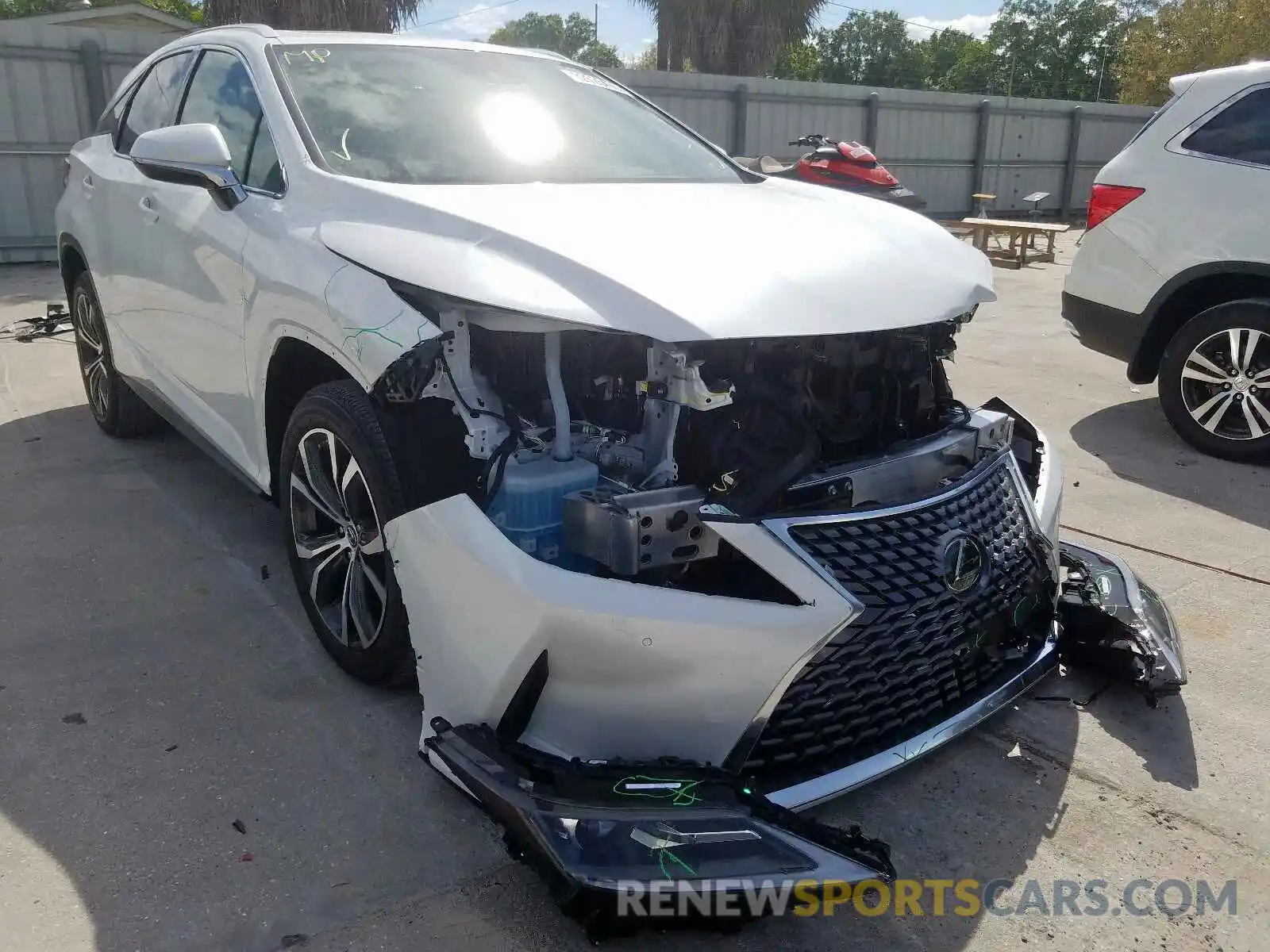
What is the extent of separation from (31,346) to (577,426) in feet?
21.2

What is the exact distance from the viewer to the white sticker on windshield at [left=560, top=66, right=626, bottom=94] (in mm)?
3990

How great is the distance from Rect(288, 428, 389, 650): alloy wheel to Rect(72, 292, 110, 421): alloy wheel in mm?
2504

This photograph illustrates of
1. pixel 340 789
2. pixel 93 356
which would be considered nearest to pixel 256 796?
pixel 340 789

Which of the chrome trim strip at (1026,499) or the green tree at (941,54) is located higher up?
the green tree at (941,54)

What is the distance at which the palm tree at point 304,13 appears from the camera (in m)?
13.8

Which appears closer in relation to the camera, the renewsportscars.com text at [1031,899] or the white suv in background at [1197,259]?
the renewsportscars.com text at [1031,899]

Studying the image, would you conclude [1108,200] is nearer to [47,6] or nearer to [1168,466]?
[1168,466]

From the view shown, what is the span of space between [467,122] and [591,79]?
999 millimetres

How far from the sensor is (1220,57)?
25016 mm

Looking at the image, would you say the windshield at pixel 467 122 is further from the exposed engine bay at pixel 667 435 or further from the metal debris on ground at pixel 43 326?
the metal debris on ground at pixel 43 326

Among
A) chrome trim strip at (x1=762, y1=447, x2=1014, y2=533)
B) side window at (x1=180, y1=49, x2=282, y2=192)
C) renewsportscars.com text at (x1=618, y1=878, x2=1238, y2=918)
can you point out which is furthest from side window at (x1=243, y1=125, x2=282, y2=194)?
renewsportscars.com text at (x1=618, y1=878, x2=1238, y2=918)

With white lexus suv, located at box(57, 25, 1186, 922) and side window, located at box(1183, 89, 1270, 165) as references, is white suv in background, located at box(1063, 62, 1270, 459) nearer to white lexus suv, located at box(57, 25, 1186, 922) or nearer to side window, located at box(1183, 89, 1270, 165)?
side window, located at box(1183, 89, 1270, 165)

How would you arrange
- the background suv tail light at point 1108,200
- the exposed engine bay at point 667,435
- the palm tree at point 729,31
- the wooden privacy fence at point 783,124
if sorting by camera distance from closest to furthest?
1. the exposed engine bay at point 667,435
2. the background suv tail light at point 1108,200
3. the wooden privacy fence at point 783,124
4. the palm tree at point 729,31

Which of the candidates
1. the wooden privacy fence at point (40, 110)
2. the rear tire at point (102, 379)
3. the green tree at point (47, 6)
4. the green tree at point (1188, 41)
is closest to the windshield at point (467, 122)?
the rear tire at point (102, 379)
